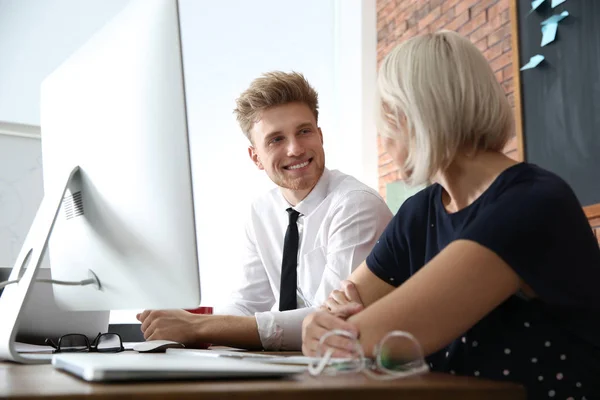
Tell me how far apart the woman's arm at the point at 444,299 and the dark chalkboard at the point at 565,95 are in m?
1.88

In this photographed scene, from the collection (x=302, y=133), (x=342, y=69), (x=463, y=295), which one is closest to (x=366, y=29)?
(x=342, y=69)

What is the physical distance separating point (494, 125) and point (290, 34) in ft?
12.2

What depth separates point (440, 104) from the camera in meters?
1.05

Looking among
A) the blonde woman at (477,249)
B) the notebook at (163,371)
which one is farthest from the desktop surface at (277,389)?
the blonde woman at (477,249)

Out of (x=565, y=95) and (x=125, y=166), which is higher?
(x=565, y=95)

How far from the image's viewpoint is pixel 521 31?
3.01 meters

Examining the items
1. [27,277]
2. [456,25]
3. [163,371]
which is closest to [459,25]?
[456,25]

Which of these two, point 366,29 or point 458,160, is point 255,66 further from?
point 458,160

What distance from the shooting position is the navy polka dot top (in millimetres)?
873

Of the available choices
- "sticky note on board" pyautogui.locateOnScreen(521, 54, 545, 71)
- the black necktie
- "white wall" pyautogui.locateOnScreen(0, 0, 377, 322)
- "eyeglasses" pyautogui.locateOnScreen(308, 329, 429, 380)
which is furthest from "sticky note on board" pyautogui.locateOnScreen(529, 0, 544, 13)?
"eyeglasses" pyautogui.locateOnScreen(308, 329, 429, 380)

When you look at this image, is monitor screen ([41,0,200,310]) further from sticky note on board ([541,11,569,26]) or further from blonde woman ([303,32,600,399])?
sticky note on board ([541,11,569,26])

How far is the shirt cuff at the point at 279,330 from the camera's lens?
57.2 inches

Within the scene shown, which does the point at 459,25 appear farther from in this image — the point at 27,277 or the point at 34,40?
the point at 27,277

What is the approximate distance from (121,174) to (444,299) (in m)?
0.53
